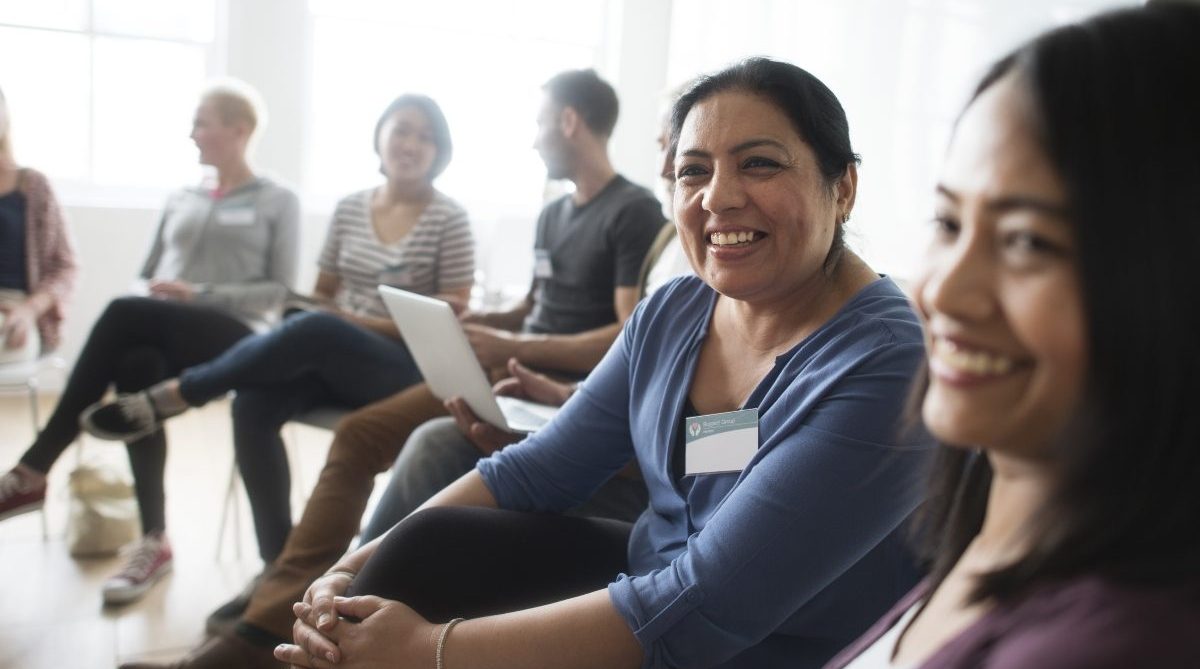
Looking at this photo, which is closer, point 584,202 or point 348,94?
point 584,202

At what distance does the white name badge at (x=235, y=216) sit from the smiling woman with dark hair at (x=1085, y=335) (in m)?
2.83

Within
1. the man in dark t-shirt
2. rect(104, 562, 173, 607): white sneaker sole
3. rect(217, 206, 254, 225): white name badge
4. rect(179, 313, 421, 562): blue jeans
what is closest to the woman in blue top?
the man in dark t-shirt

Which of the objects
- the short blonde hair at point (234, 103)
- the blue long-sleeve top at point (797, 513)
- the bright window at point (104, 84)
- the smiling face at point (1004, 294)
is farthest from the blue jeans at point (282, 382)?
the bright window at point (104, 84)

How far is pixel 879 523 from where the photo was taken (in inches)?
42.3

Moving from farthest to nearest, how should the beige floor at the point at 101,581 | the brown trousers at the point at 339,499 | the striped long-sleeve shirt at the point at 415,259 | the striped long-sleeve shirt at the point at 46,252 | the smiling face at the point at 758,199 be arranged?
the striped long-sleeve shirt at the point at 46,252, the striped long-sleeve shirt at the point at 415,259, the beige floor at the point at 101,581, the brown trousers at the point at 339,499, the smiling face at the point at 758,199

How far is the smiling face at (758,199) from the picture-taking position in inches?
50.3

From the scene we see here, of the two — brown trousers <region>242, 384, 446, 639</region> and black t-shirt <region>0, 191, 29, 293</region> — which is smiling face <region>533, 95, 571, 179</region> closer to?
brown trousers <region>242, 384, 446, 639</region>

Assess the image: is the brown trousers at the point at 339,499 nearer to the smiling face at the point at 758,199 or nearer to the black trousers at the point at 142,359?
the black trousers at the point at 142,359

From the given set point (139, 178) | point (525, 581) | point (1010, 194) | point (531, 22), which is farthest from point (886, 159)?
point (139, 178)

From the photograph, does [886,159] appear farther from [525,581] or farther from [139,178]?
[139,178]

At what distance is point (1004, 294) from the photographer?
56 cm

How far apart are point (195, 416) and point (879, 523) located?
412 centimetres

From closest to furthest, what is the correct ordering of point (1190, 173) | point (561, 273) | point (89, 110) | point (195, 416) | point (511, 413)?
point (1190, 173)
point (511, 413)
point (561, 273)
point (195, 416)
point (89, 110)

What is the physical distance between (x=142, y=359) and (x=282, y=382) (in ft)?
1.72
